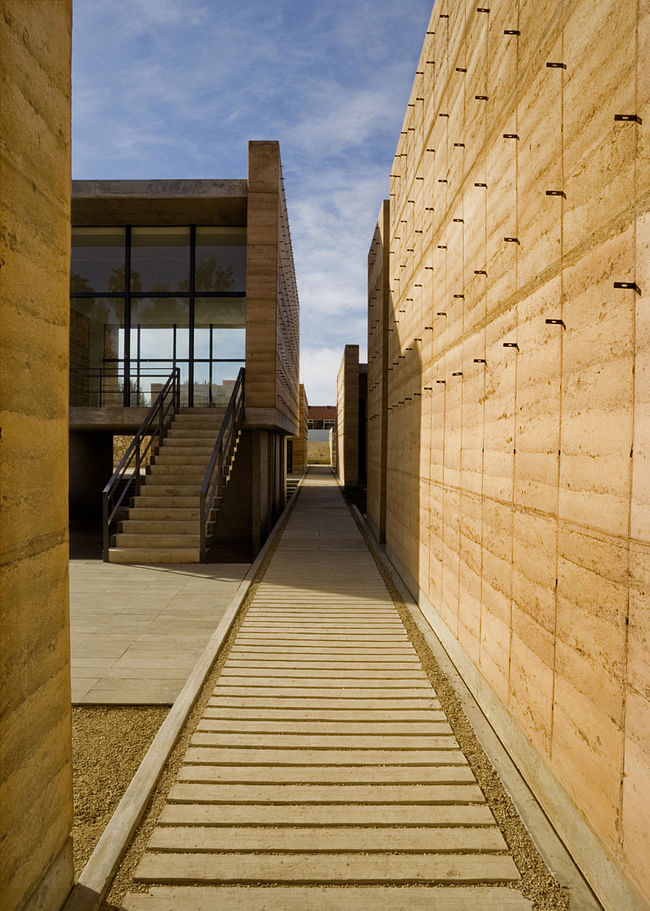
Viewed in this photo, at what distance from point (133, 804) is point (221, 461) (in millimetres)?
7414

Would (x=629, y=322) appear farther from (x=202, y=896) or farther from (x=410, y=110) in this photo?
(x=410, y=110)

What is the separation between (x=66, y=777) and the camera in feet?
7.86

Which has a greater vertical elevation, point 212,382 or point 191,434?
point 212,382

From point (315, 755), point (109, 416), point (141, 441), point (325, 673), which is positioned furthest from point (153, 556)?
point (315, 755)

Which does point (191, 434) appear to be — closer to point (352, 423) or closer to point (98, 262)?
point (98, 262)

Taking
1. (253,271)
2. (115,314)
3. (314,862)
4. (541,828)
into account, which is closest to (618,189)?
(541,828)

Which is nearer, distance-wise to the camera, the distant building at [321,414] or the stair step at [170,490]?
the stair step at [170,490]

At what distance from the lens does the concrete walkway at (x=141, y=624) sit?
4.54m

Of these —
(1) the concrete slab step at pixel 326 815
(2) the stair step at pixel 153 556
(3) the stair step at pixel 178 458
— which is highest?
(3) the stair step at pixel 178 458

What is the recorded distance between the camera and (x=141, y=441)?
12.4m

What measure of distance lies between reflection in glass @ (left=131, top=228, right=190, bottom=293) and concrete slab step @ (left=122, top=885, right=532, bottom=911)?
1344cm

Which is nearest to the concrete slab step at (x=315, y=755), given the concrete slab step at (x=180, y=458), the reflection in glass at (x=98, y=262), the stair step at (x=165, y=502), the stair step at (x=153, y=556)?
the stair step at (x=153, y=556)

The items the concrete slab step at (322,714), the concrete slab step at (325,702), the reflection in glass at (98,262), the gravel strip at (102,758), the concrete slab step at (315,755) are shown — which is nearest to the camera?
the gravel strip at (102,758)

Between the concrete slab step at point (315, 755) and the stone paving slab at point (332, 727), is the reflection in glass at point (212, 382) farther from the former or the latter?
the concrete slab step at point (315, 755)
